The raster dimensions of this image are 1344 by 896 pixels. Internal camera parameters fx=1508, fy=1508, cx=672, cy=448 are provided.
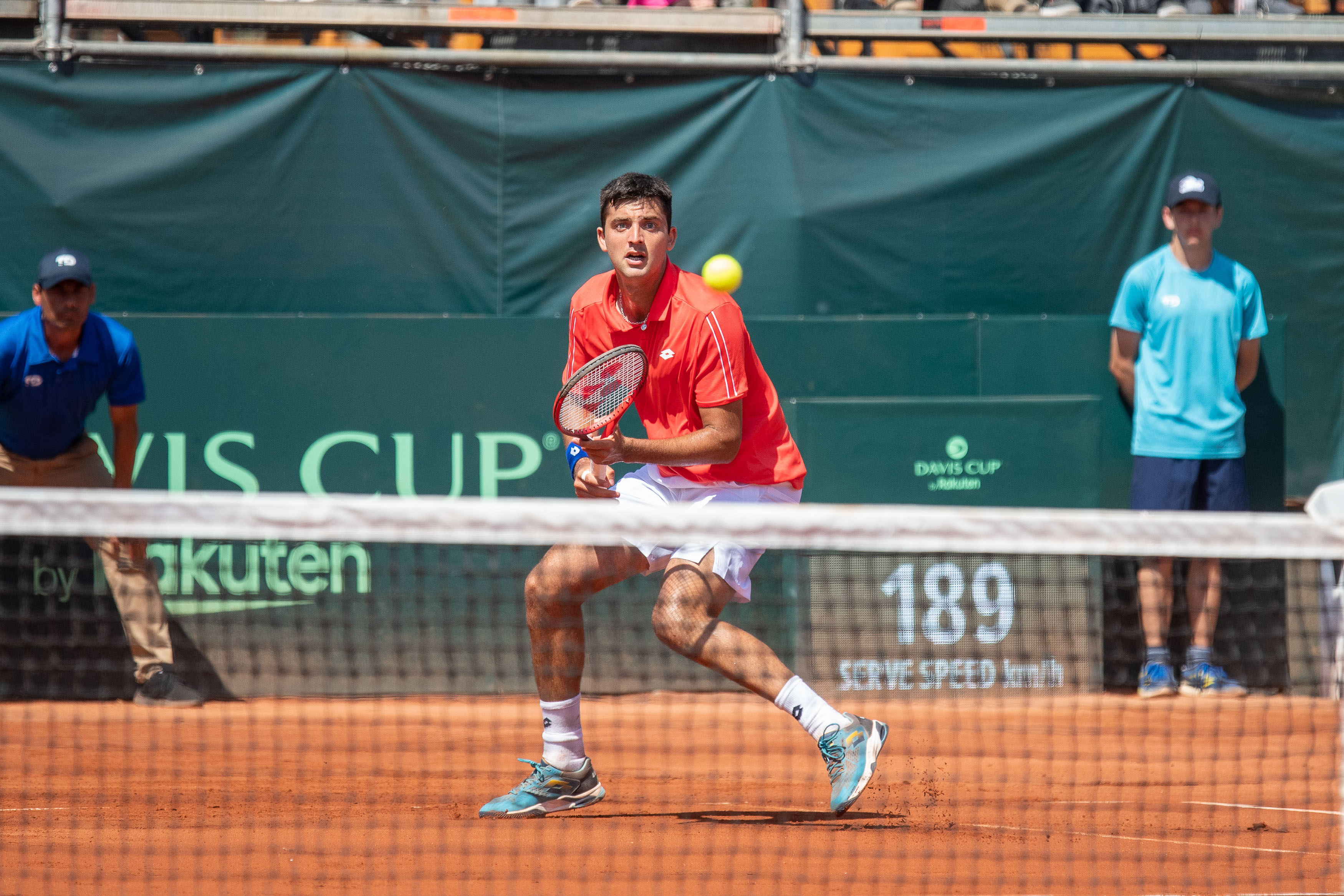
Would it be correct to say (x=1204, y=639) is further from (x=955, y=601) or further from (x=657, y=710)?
(x=657, y=710)

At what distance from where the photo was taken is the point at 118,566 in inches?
225

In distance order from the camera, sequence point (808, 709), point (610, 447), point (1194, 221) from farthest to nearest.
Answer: point (1194, 221) < point (808, 709) < point (610, 447)

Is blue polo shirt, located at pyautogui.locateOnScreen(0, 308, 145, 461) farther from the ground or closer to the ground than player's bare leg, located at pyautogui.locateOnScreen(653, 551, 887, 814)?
farther from the ground

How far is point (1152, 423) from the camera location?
611cm

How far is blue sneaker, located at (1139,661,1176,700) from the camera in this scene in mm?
5863

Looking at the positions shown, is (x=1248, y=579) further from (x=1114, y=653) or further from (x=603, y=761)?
(x=603, y=761)

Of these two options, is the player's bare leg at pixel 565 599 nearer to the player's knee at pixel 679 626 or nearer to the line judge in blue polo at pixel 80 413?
the player's knee at pixel 679 626

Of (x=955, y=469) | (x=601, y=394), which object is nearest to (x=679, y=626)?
(x=601, y=394)

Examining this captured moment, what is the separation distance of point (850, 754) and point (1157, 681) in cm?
279

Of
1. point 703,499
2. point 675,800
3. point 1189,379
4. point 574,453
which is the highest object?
point 1189,379

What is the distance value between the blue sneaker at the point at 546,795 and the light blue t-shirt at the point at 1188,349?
3197 mm

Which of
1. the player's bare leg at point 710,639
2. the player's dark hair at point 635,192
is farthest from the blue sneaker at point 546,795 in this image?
the player's dark hair at point 635,192

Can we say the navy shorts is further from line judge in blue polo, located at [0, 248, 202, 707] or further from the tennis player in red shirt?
line judge in blue polo, located at [0, 248, 202, 707]

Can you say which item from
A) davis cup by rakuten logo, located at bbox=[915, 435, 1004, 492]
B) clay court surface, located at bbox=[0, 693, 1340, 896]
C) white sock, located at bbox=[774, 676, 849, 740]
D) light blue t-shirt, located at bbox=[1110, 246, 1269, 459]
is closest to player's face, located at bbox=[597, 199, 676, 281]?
white sock, located at bbox=[774, 676, 849, 740]
